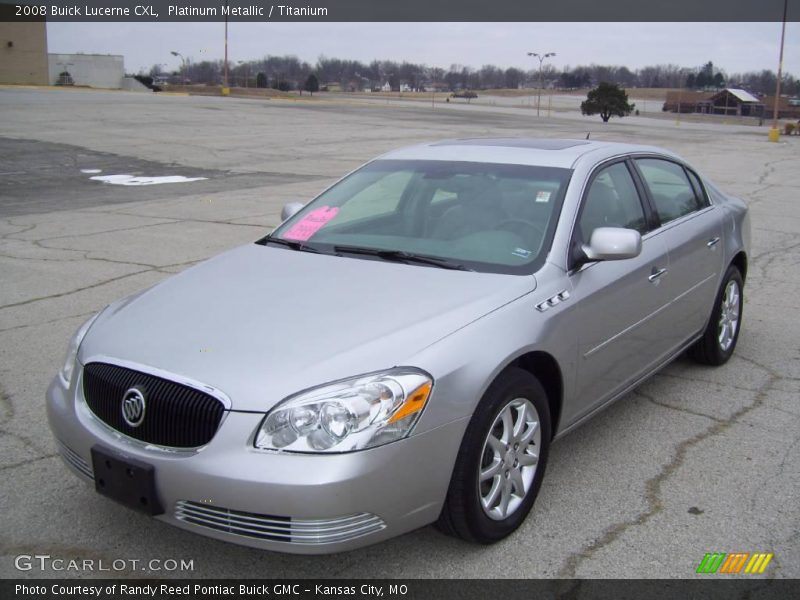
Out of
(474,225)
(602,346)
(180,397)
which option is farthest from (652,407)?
(180,397)

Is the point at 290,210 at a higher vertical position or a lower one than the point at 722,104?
lower

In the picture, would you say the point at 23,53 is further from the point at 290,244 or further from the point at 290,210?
the point at 290,244

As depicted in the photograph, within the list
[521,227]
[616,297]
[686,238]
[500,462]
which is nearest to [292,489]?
[500,462]

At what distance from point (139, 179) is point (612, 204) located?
12941 mm

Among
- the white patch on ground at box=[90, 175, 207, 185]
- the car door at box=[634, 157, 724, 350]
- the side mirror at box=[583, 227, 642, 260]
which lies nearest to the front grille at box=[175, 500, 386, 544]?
the side mirror at box=[583, 227, 642, 260]

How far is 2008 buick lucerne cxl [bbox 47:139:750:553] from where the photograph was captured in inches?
108

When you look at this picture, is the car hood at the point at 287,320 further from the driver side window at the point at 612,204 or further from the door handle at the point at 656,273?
the door handle at the point at 656,273

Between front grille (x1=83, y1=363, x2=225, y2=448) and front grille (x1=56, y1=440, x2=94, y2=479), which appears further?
front grille (x1=56, y1=440, x2=94, y2=479)

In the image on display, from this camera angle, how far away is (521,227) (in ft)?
13.0

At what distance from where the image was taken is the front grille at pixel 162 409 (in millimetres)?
2818

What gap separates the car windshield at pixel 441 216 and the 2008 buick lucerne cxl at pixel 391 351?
0.05ft

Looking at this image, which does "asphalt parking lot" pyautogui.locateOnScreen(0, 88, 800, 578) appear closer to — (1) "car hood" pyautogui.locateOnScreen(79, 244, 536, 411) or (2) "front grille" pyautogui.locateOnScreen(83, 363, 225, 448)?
(2) "front grille" pyautogui.locateOnScreen(83, 363, 225, 448)

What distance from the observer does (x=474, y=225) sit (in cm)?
405

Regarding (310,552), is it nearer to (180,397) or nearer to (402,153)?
(180,397)
